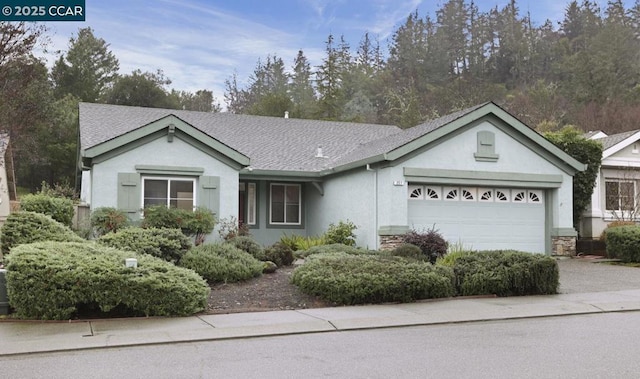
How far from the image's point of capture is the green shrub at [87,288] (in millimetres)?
10156

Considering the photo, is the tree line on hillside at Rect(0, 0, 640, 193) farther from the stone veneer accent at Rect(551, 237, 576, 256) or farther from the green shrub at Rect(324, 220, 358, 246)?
the stone veneer accent at Rect(551, 237, 576, 256)

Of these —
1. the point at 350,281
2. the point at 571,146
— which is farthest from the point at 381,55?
the point at 350,281

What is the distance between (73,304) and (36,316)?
624 millimetres

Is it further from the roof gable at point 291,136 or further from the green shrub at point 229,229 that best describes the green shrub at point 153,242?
the roof gable at point 291,136

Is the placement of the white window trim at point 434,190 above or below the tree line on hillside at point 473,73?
below

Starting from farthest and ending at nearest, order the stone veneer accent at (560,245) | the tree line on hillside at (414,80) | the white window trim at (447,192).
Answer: the tree line on hillside at (414,80)
the stone veneer accent at (560,245)
the white window trim at (447,192)

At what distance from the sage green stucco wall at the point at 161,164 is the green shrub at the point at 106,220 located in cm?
53

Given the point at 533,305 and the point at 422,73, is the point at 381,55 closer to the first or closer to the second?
the point at 422,73

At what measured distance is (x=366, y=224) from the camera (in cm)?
1930

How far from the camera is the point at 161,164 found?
18219 millimetres

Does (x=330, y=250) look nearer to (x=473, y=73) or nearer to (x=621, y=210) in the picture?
(x=621, y=210)

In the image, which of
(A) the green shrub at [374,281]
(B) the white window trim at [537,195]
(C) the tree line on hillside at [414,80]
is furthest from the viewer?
(C) the tree line on hillside at [414,80]

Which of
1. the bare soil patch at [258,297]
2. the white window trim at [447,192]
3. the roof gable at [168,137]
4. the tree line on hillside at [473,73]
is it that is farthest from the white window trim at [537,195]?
the tree line on hillside at [473,73]

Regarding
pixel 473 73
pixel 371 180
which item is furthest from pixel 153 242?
pixel 473 73
